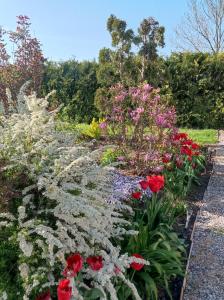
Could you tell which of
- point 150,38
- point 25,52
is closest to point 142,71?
point 150,38

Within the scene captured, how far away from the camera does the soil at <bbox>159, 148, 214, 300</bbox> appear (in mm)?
3707

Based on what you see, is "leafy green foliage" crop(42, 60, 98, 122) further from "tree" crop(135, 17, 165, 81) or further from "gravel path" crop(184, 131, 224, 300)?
"gravel path" crop(184, 131, 224, 300)

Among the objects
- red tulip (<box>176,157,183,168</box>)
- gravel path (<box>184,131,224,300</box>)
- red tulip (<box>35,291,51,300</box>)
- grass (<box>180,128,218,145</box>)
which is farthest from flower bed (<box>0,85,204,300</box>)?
grass (<box>180,128,218,145</box>)

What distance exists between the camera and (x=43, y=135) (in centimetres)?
357

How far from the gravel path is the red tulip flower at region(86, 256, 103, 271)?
130cm

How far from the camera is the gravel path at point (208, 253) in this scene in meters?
3.83

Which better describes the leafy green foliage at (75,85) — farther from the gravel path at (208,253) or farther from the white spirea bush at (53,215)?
the white spirea bush at (53,215)

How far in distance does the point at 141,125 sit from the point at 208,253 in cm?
Result: 254

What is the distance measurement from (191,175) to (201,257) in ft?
7.26

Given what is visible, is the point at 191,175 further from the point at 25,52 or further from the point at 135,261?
the point at 135,261

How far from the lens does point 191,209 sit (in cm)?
576

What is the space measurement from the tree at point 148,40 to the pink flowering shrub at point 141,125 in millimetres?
7444

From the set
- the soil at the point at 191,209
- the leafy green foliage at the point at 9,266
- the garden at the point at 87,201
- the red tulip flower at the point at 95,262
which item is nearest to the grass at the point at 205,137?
the soil at the point at 191,209

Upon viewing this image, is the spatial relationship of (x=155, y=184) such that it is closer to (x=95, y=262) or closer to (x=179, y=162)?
(x=95, y=262)
